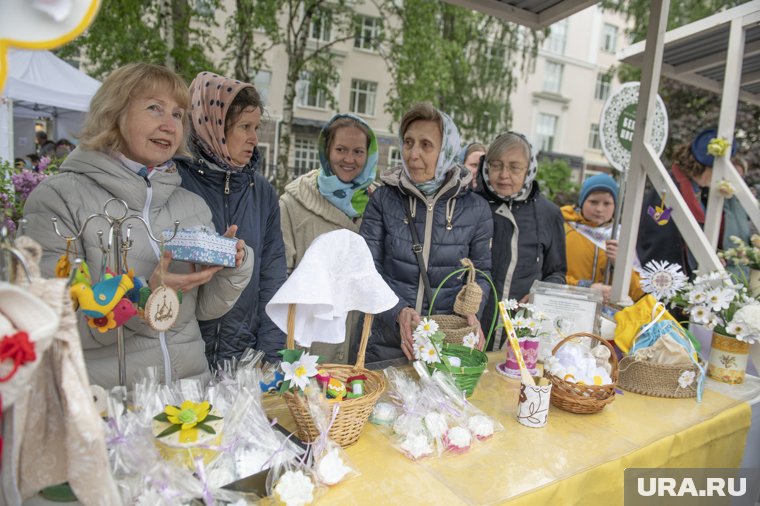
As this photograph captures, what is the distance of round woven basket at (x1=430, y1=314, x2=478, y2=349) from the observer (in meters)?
2.10

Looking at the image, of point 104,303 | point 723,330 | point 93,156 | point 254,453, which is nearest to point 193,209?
point 93,156

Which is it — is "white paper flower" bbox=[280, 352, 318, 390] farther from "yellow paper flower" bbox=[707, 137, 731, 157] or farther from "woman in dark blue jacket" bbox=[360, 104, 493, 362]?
"yellow paper flower" bbox=[707, 137, 731, 157]

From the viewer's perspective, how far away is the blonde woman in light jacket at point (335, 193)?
295cm

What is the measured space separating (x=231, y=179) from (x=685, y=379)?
223 cm

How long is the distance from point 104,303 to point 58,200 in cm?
55

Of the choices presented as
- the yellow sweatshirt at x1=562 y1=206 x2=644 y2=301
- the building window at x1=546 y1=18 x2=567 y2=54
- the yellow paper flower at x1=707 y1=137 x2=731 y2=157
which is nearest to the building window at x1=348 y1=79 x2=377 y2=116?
the building window at x1=546 y1=18 x2=567 y2=54

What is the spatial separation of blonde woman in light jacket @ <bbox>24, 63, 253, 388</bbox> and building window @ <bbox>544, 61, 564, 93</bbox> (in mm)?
28107

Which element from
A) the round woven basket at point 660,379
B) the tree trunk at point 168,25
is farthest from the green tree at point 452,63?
the round woven basket at point 660,379

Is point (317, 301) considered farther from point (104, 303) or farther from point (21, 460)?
point (21, 460)

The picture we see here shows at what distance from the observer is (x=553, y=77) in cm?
2667

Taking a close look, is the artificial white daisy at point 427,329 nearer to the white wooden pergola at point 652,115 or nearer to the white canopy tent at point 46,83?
the white wooden pergola at point 652,115

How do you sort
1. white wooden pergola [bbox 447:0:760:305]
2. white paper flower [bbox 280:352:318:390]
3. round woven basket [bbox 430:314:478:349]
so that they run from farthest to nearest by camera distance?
white wooden pergola [bbox 447:0:760:305]
round woven basket [bbox 430:314:478:349]
white paper flower [bbox 280:352:318:390]

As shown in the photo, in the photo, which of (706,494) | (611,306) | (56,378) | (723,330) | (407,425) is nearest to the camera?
(56,378)

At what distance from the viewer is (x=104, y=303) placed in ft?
3.97
